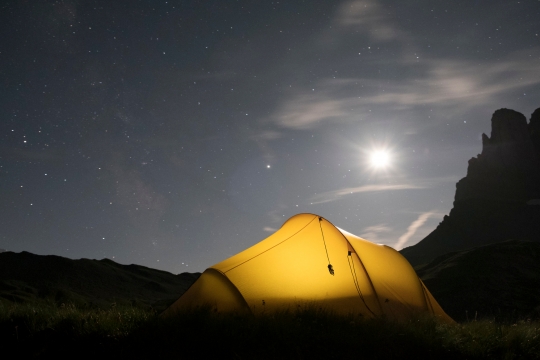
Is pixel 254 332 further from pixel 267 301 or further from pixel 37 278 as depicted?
pixel 37 278

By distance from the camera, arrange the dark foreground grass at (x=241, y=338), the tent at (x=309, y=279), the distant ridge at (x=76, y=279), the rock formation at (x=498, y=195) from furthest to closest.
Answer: the rock formation at (x=498, y=195)
the distant ridge at (x=76, y=279)
the tent at (x=309, y=279)
the dark foreground grass at (x=241, y=338)

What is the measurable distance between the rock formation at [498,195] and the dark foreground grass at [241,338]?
102m

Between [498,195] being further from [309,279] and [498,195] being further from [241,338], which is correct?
[241,338]

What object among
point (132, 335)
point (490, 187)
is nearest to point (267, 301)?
point (132, 335)

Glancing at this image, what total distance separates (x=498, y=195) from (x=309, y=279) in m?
174

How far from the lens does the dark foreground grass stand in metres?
6.25

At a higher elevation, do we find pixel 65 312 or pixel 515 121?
pixel 515 121

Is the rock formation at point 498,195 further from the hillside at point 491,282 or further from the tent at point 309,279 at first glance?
the tent at point 309,279

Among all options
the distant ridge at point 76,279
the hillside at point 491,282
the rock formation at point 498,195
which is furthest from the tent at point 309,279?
the rock formation at point 498,195

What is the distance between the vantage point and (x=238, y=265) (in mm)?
9852

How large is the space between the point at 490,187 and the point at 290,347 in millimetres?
184713

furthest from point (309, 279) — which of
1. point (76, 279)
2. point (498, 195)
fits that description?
point (498, 195)

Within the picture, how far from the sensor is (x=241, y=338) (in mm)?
6508

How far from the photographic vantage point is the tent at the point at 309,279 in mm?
9188
